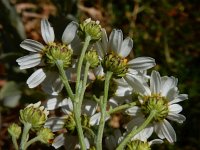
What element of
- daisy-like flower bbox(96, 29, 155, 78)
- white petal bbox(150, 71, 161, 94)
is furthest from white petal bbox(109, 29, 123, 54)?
white petal bbox(150, 71, 161, 94)

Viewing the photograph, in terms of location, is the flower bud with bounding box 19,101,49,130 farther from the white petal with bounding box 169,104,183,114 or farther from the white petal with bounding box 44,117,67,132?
the white petal with bounding box 169,104,183,114

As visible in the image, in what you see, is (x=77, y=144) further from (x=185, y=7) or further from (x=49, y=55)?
(x=185, y=7)

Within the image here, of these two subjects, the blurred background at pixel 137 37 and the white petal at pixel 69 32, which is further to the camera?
the blurred background at pixel 137 37

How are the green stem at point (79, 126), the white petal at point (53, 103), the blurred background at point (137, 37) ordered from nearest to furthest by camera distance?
1. the green stem at point (79, 126)
2. the white petal at point (53, 103)
3. the blurred background at point (137, 37)

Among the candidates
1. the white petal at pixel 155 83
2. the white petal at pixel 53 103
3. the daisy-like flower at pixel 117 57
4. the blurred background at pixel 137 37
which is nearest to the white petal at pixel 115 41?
the daisy-like flower at pixel 117 57

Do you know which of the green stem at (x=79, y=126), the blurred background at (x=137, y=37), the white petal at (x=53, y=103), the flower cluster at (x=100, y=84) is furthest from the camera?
the blurred background at (x=137, y=37)

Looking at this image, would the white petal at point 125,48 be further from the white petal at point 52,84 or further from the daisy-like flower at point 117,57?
the white petal at point 52,84

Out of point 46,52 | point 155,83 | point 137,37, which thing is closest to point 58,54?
point 46,52

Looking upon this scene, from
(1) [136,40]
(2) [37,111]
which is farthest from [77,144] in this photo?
(1) [136,40]
